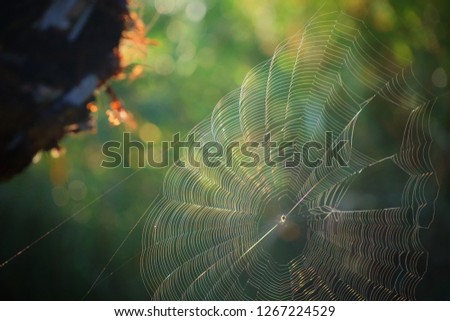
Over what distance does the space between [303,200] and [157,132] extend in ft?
2.23

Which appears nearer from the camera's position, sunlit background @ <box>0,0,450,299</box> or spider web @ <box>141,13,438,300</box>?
spider web @ <box>141,13,438,300</box>

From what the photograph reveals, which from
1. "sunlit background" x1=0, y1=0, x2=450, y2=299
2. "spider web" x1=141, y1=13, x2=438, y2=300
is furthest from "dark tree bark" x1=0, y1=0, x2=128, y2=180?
"sunlit background" x1=0, y1=0, x2=450, y2=299

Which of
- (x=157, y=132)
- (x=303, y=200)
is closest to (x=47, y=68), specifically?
(x=303, y=200)

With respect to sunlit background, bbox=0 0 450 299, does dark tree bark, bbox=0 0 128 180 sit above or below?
below

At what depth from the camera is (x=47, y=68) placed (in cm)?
90

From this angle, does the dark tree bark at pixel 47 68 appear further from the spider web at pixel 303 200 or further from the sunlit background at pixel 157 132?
the sunlit background at pixel 157 132

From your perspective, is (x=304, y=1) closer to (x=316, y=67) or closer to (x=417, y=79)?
(x=316, y=67)

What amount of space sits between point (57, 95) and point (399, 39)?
171 cm

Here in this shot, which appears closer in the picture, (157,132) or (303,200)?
(303,200)

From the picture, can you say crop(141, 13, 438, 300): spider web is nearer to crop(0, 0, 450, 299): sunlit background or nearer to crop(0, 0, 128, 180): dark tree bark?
crop(0, 0, 450, 299): sunlit background

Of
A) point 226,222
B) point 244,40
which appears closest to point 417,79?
point 244,40

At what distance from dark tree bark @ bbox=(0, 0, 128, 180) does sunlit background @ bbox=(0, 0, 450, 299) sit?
120 cm

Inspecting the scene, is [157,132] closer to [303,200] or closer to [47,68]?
[303,200]

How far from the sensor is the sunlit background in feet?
7.14
